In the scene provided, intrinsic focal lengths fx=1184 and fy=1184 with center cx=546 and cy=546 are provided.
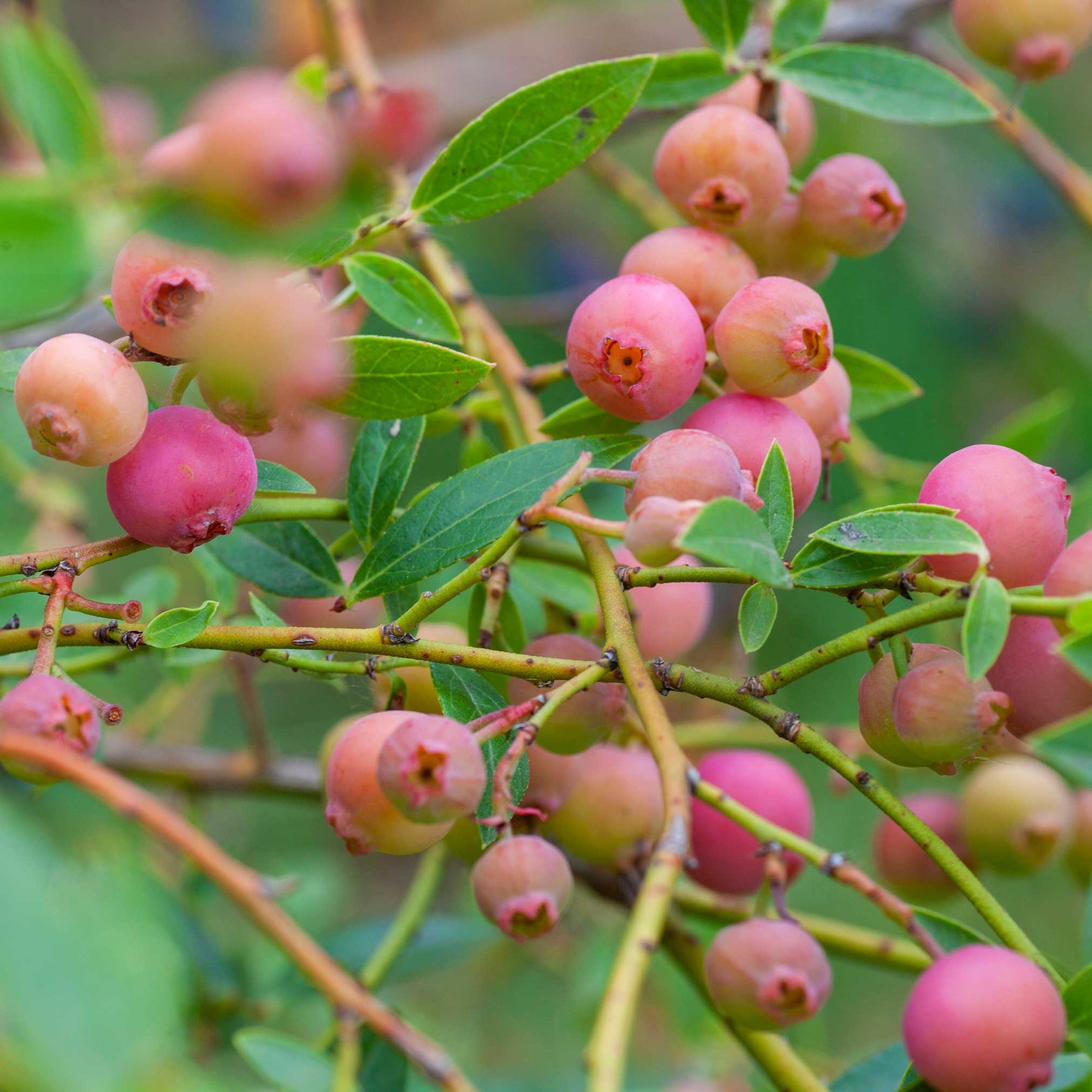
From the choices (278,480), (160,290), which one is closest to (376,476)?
(278,480)

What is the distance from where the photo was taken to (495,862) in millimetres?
429

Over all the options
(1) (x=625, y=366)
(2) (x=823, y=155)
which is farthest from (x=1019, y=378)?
(1) (x=625, y=366)

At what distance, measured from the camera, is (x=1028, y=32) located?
30.7 inches

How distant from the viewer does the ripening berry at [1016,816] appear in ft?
2.67

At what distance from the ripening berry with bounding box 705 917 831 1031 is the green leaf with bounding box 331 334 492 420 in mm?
247

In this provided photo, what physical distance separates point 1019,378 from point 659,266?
1.37m

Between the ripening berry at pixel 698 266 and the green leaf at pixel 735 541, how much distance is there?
178mm

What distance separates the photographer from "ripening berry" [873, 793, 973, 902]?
0.88 metres

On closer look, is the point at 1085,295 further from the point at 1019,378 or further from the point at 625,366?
the point at 625,366

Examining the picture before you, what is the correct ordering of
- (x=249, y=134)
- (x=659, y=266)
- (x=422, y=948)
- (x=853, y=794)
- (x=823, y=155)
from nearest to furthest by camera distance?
(x=249, y=134) < (x=659, y=266) < (x=422, y=948) < (x=853, y=794) < (x=823, y=155)

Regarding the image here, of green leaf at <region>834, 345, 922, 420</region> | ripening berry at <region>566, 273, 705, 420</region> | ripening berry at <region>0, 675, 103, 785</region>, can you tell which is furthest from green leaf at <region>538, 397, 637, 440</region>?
ripening berry at <region>0, 675, 103, 785</region>

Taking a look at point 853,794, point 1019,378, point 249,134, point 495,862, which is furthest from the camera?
point 1019,378

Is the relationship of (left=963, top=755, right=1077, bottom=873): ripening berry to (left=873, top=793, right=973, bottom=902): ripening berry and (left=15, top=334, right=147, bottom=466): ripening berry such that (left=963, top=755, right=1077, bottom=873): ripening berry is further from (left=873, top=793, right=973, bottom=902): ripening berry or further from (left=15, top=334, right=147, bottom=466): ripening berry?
(left=15, top=334, right=147, bottom=466): ripening berry

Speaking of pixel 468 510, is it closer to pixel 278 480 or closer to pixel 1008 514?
pixel 278 480
